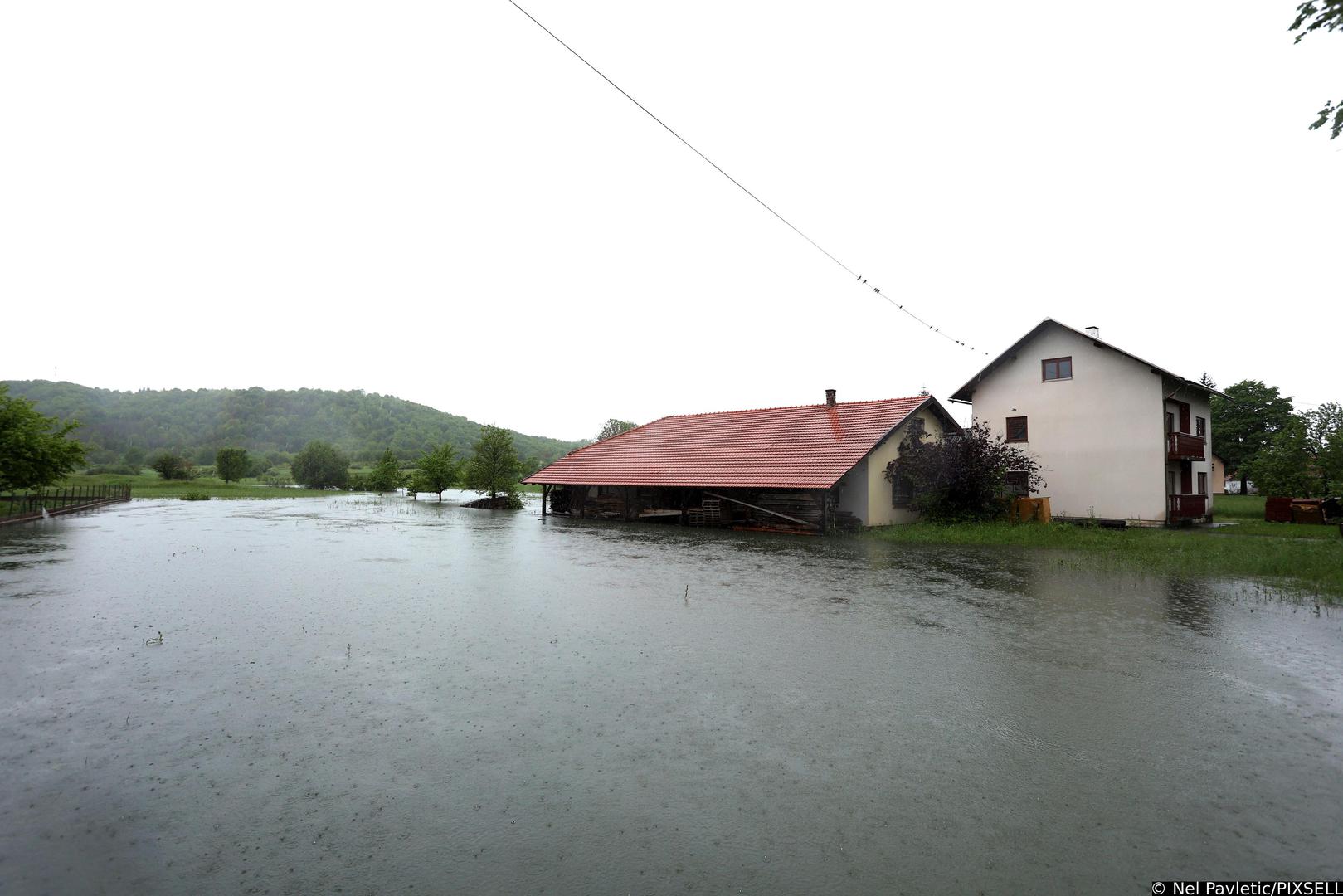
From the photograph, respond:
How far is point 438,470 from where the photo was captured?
47.7 m

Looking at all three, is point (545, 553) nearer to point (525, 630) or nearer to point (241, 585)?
point (241, 585)

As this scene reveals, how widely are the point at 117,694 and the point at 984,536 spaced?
18.9 meters

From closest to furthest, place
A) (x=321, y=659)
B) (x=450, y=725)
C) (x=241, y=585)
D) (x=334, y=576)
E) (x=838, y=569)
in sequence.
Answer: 1. (x=450, y=725)
2. (x=321, y=659)
3. (x=241, y=585)
4. (x=334, y=576)
5. (x=838, y=569)

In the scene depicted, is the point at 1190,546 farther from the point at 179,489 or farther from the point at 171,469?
the point at 171,469

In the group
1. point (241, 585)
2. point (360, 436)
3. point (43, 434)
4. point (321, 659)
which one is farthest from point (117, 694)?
point (360, 436)

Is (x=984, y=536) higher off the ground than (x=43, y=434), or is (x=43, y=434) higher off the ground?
(x=43, y=434)

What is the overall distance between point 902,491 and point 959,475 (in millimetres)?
2430

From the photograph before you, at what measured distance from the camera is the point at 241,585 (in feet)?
35.9

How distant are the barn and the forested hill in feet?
198

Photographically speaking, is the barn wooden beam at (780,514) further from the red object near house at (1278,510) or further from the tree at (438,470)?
the tree at (438,470)

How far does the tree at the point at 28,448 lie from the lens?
1054 inches

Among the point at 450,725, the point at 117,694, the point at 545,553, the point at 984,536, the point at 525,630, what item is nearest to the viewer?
the point at 450,725

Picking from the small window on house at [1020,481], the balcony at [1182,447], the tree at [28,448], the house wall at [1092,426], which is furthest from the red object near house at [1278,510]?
the tree at [28,448]

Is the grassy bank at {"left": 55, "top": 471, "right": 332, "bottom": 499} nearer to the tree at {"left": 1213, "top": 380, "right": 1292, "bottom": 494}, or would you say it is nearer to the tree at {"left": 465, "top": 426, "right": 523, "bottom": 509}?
the tree at {"left": 465, "top": 426, "right": 523, "bottom": 509}
